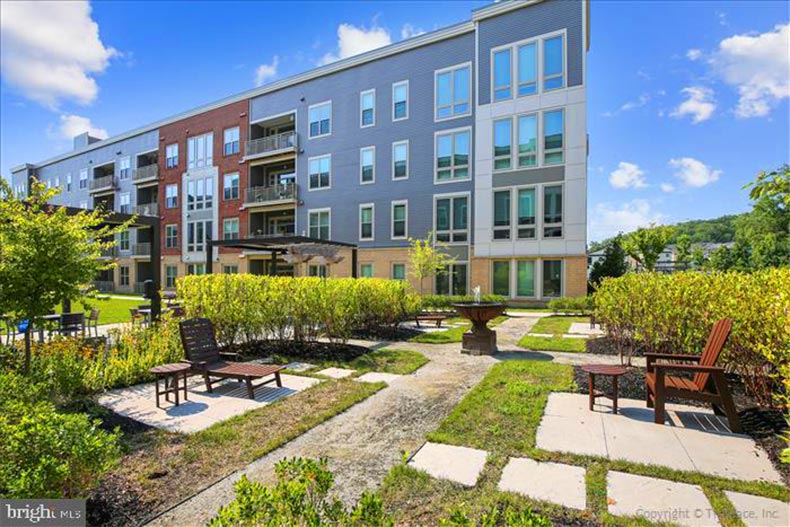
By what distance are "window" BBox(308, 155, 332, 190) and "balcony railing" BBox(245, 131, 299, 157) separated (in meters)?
2.12

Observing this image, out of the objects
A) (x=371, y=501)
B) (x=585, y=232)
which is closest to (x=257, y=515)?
(x=371, y=501)

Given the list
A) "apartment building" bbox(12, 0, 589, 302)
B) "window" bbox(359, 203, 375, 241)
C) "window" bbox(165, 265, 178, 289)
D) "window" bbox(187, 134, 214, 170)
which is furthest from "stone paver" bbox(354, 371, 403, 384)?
"window" bbox(165, 265, 178, 289)

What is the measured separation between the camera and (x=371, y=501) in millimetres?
1844

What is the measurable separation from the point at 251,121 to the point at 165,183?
40.0 ft

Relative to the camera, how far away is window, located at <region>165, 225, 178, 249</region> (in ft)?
116

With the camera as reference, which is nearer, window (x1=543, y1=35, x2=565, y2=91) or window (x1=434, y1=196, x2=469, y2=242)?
window (x1=543, y1=35, x2=565, y2=91)

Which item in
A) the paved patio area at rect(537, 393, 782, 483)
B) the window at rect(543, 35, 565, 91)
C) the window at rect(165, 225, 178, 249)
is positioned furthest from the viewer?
the window at rect(165, 225, 178, 249)

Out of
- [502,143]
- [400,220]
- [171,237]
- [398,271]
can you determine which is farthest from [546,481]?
[171,237]

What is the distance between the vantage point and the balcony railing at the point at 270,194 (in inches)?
1141

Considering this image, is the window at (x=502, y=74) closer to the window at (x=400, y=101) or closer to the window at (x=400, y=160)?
the window at (x=400, y=101)

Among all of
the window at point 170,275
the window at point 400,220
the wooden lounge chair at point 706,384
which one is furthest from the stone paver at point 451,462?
the window at point 170,275

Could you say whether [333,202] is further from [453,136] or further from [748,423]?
[748,423]

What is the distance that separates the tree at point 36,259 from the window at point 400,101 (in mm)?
21925

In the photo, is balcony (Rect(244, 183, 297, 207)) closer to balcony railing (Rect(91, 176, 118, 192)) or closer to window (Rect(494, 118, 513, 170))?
window (Rect(494, 118, 513, 170))
